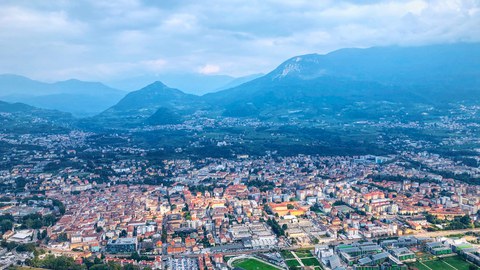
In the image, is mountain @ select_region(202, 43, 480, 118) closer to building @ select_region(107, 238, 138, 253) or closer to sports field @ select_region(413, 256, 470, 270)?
sports field @ select_region(413, 256, 470, 270)

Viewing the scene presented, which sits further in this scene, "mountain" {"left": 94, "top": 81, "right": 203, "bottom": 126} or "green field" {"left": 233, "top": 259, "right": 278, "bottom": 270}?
"mountain" {"left": 94, "top": 81, "right": 203, "bottom": 126}

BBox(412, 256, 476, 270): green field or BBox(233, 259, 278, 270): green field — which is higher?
BBox(233, 259, 278, 270): green field

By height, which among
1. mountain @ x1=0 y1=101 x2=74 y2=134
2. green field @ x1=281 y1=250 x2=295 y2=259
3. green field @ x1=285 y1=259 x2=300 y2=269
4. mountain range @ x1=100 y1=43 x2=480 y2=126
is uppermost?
mountain range @ x1=100 y1=43 x2=480 y2=126

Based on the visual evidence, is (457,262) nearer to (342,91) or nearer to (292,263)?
(292,263)

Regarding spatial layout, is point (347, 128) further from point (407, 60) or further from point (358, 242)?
point (407, 60)

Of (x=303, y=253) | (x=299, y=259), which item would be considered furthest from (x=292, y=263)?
(x=303, y=253)

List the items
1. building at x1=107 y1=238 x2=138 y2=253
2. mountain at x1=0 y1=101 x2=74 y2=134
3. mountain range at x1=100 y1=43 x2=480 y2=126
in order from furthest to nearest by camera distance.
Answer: mountain range at x1=100 y1=43 x2=480 y2=126 → mountain at x1=0 y1=101 x2=74 y2=134 → building at x1=107 y1=238 x2=138 y2=253

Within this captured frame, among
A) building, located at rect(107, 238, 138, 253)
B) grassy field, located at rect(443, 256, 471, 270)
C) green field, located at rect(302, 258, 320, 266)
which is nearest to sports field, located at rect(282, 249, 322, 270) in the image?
green field, located at rect(302, 258, 320, 266)
